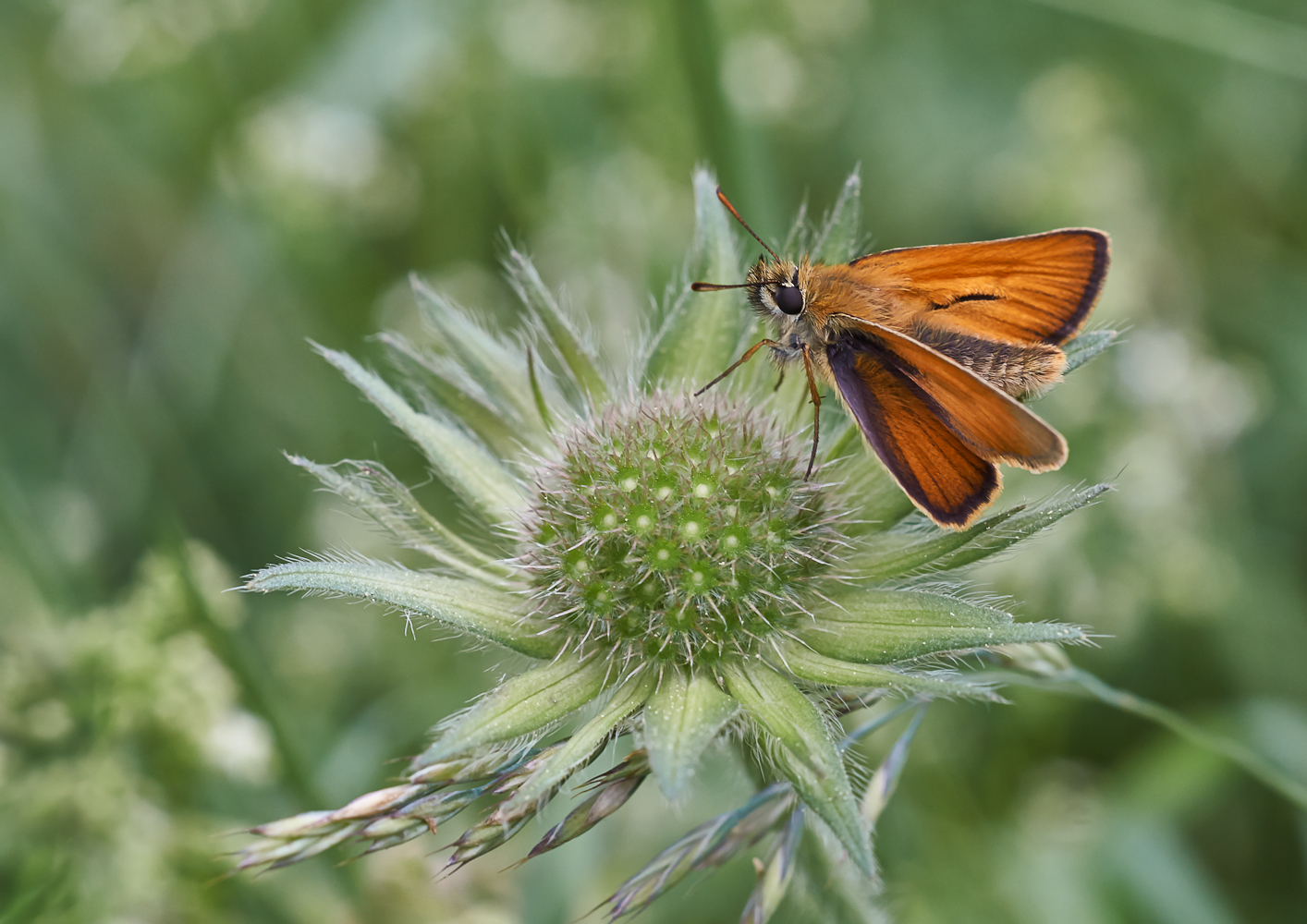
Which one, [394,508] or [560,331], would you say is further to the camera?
[560,331]

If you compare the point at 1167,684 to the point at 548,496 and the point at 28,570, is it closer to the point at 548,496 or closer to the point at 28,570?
the point at 548,496

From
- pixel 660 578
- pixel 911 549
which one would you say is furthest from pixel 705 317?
pixel 911 549

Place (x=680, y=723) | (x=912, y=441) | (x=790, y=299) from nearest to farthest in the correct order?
(x=680, y=723), (x=912, y=441), (x=790, y=299)

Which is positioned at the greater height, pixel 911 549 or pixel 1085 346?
pixel 1085 346

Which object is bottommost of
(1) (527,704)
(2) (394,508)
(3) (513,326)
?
(1) (527,704)

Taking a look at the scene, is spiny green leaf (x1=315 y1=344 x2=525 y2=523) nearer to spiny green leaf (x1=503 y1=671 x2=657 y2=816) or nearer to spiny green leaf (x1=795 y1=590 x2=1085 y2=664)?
spiny green leaf (x1=503 y1=671 x2=657 y2=816)

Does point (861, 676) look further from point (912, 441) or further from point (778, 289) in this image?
point (778, 289)
